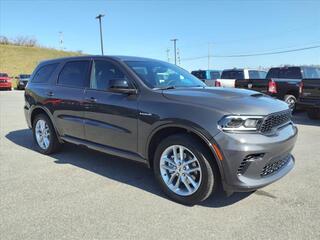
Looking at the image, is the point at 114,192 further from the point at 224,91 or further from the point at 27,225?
the point at 224,91

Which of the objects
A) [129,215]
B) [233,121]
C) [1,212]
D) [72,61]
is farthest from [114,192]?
[72,61]

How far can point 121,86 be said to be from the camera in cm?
449

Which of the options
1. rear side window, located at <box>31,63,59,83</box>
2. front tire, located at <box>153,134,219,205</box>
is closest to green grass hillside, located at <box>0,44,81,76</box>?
rear side window, located at <box>31,63,59,83</box>

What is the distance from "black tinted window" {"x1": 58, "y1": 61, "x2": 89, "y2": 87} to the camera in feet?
18.1

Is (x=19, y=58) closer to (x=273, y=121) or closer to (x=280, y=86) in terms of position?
(x=280, y=86)

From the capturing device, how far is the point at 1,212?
12.6 ft

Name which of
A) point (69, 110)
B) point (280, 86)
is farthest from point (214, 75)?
point (69, 110)

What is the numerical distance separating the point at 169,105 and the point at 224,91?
84 cm

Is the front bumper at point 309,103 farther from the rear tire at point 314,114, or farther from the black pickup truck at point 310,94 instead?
the rear tire at point 314,114

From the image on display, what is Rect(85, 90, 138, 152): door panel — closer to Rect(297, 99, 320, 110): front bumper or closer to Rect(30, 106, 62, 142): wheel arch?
Rect(30, 106, 62, 142): wheel arch

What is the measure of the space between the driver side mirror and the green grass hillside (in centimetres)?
5237

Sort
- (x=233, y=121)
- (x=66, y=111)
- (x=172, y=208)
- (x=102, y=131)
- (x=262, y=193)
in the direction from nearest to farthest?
(x=233, y=121) < (x=172, y=208) < (x=262, y=193) < (x=102, y=131) < (x=66, y=111)

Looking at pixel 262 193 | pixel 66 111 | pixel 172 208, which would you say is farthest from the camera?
pixel 66 111

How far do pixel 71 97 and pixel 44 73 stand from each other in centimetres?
137
